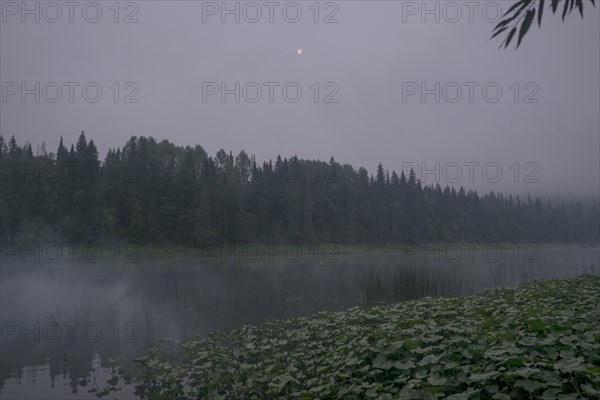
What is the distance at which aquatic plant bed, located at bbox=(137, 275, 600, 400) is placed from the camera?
374 centimetres

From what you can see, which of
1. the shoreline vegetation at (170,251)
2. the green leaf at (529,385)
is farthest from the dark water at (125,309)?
the shoreline vegetation at (170,251)

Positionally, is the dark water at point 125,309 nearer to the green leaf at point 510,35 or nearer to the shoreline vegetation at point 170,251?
the green leaf at point 510,35

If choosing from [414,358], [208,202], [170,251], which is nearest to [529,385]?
[414,358]

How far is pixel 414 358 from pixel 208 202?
47.7m

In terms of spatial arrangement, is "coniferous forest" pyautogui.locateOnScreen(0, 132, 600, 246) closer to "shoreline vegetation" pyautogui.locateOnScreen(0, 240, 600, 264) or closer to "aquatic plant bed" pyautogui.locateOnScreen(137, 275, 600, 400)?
"shoreline vegetation" pyautogui.locateOnScreen(0, 240, 600, 264)

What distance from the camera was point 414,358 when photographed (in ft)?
15.4

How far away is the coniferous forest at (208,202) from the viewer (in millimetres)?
41812

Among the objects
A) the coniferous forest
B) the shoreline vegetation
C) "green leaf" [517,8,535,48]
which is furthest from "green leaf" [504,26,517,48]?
the coniferous forest

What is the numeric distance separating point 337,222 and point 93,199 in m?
35.2

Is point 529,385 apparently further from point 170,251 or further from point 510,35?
point 170,251

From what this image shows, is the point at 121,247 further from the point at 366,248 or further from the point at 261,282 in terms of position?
the point at 366,248

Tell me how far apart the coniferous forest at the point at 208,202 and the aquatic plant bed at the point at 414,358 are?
3709cm

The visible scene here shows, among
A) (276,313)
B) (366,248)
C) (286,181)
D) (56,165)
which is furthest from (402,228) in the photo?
(276,313)

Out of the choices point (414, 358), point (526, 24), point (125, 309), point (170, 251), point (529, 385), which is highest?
point (526, 24)
